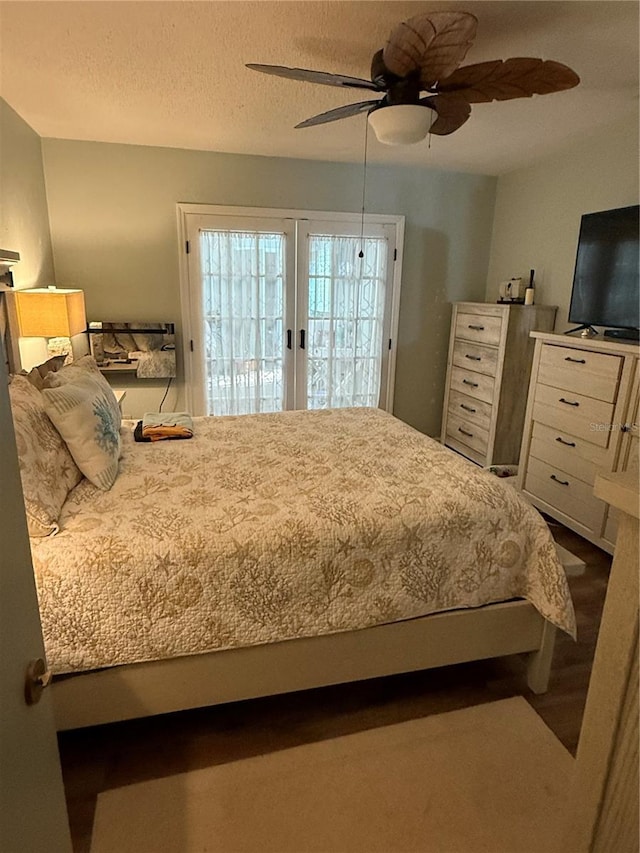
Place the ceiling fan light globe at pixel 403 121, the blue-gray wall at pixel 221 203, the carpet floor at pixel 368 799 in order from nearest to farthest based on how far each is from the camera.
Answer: the carpet floor at pixel 368 799
the ceiling fan light globe at pixel 403 121
the blue-gray wall at pixel 221 203

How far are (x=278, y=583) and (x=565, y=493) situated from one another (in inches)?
87.4

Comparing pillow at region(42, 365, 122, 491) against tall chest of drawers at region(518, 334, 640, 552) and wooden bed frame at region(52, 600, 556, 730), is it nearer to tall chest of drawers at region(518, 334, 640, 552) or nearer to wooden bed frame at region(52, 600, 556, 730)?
wooden bed frame at region(52, 600, 556, 730)

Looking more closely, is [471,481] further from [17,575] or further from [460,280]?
[460,280]

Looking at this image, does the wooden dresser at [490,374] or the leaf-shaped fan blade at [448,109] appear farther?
the wooden dresser at [490,374]

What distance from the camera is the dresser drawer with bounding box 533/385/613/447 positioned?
9.26 ft

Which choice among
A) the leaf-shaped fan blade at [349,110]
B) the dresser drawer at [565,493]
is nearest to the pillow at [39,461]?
the leaf-shaped fan blade at [349,110]

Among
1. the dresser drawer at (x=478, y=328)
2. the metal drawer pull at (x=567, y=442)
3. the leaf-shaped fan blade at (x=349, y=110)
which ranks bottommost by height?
the metal drawer pull at (x=567, y=442)

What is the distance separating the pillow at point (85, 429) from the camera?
186 centimetres

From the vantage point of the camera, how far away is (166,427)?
2.62m

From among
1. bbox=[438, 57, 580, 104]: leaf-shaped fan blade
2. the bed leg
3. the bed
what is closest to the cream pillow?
the bed

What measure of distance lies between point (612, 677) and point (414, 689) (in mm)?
1407

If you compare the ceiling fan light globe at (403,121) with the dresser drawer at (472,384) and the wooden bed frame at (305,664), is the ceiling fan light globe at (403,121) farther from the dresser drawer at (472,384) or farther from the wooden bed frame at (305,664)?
the dresser drawer at (472,384)

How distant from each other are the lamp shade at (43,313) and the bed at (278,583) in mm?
1167

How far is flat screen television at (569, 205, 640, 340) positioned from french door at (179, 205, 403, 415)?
5.07ft
